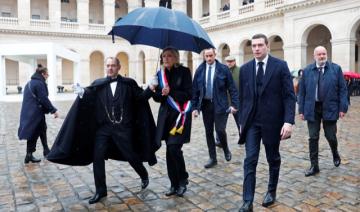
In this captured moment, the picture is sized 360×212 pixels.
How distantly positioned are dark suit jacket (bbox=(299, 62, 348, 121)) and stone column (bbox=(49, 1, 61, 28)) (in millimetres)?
36848

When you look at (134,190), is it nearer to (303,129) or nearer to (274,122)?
(274,122)

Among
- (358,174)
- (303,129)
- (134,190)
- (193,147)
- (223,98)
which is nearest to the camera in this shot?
(134,190)

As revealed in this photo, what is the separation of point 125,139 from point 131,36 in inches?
60.9

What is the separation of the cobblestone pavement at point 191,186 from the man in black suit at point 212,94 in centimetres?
67

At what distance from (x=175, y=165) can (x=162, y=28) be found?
1.79 meters

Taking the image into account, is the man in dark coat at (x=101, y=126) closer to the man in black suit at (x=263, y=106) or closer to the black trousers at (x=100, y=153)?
the black trousers at (x=100, y=153)

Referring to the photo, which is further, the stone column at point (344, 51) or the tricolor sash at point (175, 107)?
the stone column at point (344, 51)

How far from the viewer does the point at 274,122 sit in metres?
4.20

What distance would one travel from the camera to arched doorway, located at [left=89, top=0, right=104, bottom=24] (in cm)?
4478

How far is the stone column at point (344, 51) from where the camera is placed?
2197 centimetres

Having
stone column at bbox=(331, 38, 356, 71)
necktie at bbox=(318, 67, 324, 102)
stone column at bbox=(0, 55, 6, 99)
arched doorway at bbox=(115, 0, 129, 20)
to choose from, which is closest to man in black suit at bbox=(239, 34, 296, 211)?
necktie at bbox=(318, 67, 324, 102)

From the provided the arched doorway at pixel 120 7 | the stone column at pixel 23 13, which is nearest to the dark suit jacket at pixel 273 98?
the stone column at pixel 23 13

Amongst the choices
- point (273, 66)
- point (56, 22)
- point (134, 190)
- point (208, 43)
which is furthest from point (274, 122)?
point (56, 22)

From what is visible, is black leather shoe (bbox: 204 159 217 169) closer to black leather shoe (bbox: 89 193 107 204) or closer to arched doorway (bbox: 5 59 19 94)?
black leather shoe (bbox: 89 193 107 204)
